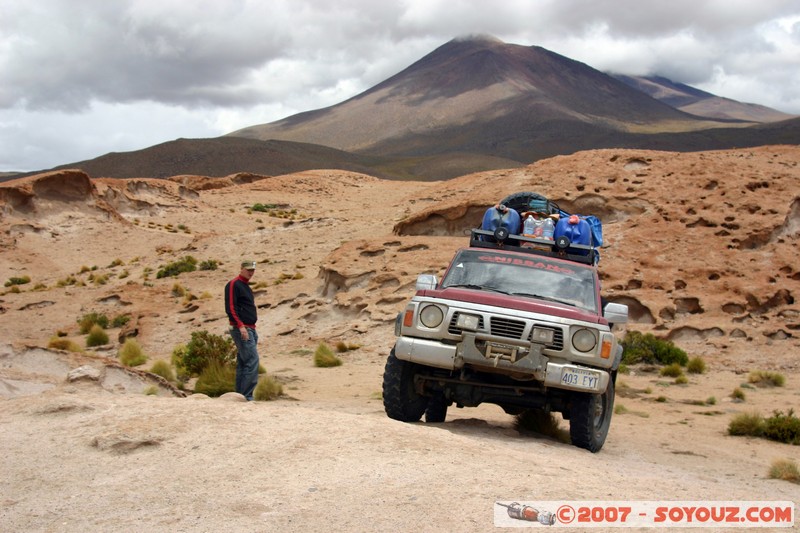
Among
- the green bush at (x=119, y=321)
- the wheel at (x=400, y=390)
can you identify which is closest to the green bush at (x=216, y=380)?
the wheel at (x=400, y=390)

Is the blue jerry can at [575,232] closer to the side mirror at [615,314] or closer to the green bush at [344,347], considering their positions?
the side mirror at [615,314]

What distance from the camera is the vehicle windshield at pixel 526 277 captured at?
869 centimetres

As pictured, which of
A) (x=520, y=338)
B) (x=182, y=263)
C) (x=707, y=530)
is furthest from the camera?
(x=182, y=263)

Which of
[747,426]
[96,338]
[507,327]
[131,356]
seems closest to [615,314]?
[507,327]

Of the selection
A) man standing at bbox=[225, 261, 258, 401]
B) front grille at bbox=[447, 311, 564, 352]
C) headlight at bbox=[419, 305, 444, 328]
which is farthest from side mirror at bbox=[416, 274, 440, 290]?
man standing at bbox=[225, 261, 258, 401]

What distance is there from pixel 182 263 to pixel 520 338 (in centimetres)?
2106

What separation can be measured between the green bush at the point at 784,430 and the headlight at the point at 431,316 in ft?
16.7

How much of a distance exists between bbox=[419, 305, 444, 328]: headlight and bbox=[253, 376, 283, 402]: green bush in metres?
3.88

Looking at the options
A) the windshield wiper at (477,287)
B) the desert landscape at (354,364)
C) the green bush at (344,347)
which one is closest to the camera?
the desert landscape at (354,364)

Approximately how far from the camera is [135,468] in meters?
5.84

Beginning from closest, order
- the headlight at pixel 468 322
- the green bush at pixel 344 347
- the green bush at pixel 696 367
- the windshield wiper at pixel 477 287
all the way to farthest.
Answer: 1. the headlight at pixel 468 322
2. the windshield wiper at pixel 477 287
3. the green bush at pixel 696 367
4. the green bush at pixel 344 347

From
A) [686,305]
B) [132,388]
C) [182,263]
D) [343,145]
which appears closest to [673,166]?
[686,305]

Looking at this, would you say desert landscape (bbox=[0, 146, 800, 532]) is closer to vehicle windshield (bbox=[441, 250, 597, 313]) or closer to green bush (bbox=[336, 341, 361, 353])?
green bush (bbox=[336, 341, 361, 353])

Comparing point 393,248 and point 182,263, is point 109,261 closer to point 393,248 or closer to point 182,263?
point 182,263
